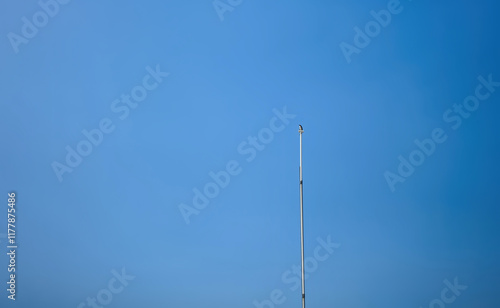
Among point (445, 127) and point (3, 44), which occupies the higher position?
point (3, 44)

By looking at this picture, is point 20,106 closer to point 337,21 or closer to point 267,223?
point 267,223

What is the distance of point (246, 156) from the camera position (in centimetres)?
495

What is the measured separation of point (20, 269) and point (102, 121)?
1.52 meters

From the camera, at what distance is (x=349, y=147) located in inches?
197

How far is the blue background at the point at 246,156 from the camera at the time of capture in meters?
4.76

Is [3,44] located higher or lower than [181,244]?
higher

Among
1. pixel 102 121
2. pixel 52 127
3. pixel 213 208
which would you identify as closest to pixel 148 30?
pixel 102 121

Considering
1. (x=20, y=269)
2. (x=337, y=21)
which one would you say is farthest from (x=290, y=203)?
(x=20, y=269)

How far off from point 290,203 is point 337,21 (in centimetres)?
182

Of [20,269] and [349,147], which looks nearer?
[20,269]

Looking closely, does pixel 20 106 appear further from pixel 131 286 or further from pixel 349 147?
pixel 349 147

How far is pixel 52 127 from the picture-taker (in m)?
4.80

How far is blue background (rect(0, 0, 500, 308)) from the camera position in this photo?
4758 mm

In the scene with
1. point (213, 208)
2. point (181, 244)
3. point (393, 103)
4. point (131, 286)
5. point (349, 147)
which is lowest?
point (131, 286)
